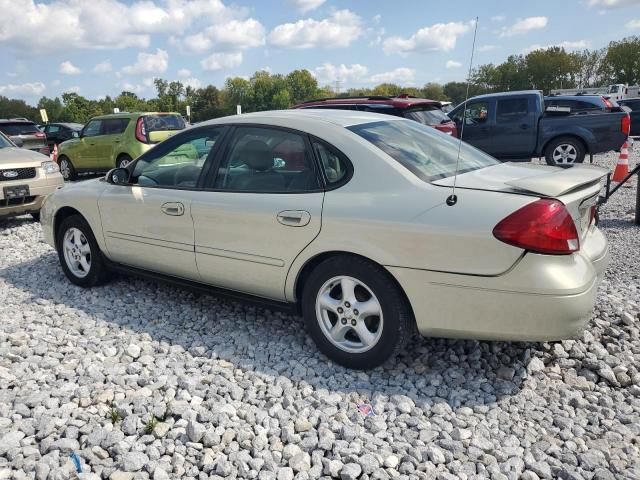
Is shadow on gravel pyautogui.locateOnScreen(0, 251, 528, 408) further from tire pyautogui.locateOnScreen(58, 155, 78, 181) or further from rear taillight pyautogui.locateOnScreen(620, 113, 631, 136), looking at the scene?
rear taillight pyautogui.locateOnScreen(620, 113, 631, 136)

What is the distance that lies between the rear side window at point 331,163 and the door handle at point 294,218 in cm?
25

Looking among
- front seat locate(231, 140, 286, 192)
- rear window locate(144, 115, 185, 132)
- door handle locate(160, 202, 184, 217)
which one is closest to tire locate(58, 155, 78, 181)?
rear window locate(144, 115, 185, 132)

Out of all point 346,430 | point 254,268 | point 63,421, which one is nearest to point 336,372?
point 346,430

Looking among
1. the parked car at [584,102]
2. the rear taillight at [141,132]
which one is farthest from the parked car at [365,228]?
the parked car at [584,102]

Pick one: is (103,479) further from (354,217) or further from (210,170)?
(210,170)

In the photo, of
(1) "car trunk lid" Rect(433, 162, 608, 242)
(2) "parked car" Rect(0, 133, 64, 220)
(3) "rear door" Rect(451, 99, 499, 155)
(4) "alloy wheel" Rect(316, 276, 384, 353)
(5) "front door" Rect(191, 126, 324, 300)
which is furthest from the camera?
(3) "rear door" Rect(451, 99, 499, 155)

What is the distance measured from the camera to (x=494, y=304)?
8.80 feet

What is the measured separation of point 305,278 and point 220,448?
1184 mm

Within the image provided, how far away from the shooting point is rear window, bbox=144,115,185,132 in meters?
11.8

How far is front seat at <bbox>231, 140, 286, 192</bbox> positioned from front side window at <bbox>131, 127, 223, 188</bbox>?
343 millimetres

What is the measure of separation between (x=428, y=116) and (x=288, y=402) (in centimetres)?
762

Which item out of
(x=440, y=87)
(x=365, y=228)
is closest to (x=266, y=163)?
(x=365, y=228)

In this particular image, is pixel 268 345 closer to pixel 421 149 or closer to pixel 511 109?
pixel 421 149

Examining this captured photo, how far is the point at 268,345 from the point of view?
361cm
